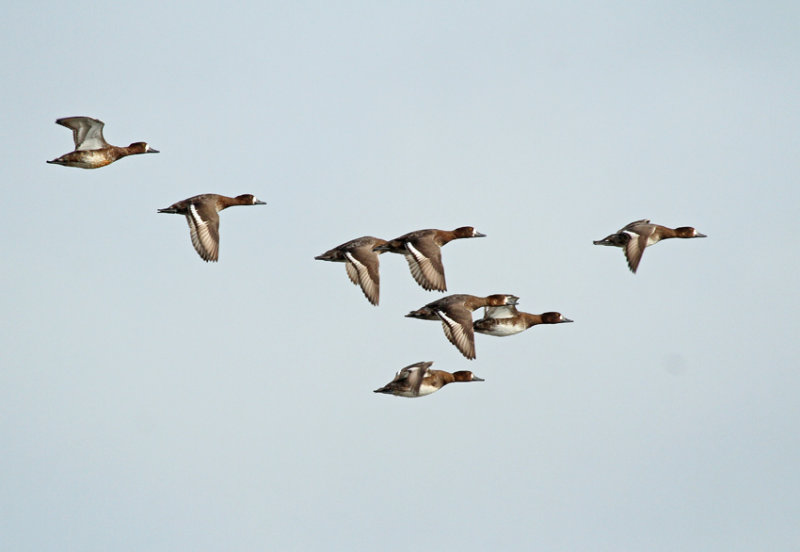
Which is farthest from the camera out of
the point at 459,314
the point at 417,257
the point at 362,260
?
the point at 362,260

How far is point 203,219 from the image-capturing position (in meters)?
34.6

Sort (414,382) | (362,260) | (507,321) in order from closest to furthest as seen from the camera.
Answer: (414,382), (362,260), (507,321)

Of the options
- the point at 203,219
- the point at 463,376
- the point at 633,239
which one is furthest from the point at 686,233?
the point at 203,219

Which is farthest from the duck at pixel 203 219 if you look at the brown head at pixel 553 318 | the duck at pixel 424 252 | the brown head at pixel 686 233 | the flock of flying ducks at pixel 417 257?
the brown head at pixel 686 233

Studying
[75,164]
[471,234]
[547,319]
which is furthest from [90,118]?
[547,319]

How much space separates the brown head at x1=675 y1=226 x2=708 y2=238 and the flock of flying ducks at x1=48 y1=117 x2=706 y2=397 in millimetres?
1476

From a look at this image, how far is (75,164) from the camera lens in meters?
35.7

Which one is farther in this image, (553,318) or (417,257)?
(553,318)

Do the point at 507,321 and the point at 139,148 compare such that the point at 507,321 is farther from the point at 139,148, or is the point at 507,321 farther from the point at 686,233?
the point at 139,148

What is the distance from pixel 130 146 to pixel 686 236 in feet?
49.7

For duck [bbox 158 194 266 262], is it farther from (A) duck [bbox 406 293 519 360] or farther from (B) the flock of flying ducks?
(A) duck [bbox 406 293 519 360]

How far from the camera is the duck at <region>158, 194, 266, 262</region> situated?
33.8 meters

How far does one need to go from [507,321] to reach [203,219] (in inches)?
318

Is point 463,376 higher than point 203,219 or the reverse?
the reverse
